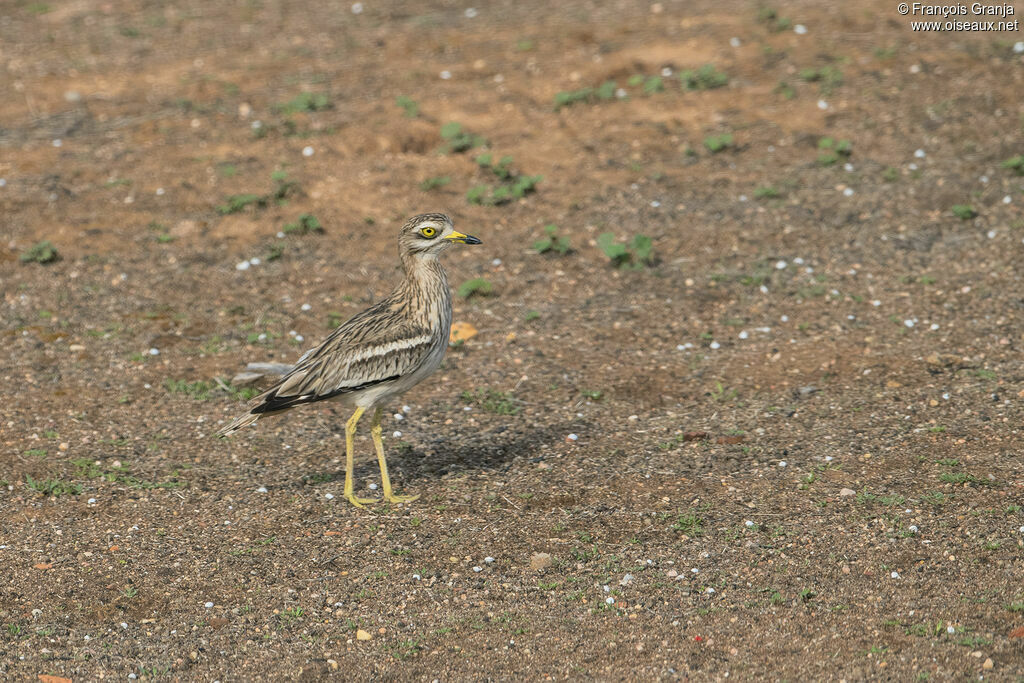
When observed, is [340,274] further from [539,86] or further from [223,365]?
[539,86]

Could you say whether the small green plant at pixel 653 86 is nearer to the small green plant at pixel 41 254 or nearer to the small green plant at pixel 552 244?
the small green plant at pixel 552 244

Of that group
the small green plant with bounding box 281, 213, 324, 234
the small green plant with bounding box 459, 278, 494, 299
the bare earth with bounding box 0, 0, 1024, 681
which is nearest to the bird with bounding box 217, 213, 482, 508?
the bare earth with bounding box 0, 0, 1024, 681

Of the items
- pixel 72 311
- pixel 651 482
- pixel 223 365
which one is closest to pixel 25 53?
pixel 72 311

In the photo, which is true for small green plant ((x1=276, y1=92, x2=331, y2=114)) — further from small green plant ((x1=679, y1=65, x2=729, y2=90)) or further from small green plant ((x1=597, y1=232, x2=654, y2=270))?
small green plant ((x1=597, y1=232, x2=654, y2=270))

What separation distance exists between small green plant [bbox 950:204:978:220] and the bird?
6.03m

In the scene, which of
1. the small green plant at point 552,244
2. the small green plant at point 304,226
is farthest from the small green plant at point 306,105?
the small green plant at point 552,244

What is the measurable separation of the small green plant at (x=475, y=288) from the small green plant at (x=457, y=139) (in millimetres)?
2916

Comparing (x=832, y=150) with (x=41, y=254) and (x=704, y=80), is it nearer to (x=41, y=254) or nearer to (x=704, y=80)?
(x=704, y=80)

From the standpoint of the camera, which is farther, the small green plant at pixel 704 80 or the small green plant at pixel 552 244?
the small green plant at pixel 704 80

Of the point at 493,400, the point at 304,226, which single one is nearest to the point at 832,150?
the point at 493,400

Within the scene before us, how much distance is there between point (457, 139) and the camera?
13.7m

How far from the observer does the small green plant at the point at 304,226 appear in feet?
40.2

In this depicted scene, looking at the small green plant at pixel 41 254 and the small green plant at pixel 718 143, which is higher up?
the small green plant at pixel 41 254

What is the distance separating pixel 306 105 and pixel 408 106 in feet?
4.55
